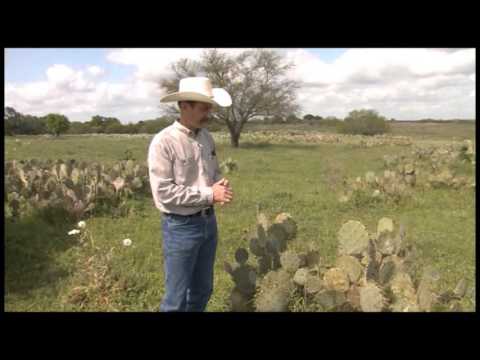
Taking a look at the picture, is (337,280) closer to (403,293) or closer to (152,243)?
(403,293)

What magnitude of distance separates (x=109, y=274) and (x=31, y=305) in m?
0.69

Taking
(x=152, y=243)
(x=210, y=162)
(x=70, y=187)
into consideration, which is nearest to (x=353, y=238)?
(x=210, y=162)

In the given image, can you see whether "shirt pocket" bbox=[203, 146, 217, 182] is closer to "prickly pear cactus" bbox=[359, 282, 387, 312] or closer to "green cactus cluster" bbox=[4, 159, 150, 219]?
"prickly pear cactus" bbox=[359, 282, 387, 312]

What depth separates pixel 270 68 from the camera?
31.8 meters

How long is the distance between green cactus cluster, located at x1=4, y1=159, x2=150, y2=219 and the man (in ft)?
13.2

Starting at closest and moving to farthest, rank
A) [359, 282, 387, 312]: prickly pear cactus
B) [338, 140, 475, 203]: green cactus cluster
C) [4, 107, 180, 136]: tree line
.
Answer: [359, 282, 387, 312]: prickly pear cactus → [338, 140, 475, 203]: green cactus cluster → [4, 107, 180, 136]: tree line

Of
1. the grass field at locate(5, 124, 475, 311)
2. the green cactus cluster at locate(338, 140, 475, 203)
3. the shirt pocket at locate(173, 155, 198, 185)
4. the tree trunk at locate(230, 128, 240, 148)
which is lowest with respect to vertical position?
the grass field at locate(5, 124, 475, 311)

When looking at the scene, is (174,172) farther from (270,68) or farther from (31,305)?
(270,68)

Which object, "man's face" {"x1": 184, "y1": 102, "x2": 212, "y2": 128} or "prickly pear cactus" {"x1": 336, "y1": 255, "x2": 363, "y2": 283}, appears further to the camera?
"prickly pear cactus" {"x1": 336, "y1": 255, "x2": 363, "y2": 283}

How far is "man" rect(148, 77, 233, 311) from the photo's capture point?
2.79m

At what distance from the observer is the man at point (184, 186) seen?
9.16 ft

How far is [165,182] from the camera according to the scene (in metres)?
2.78

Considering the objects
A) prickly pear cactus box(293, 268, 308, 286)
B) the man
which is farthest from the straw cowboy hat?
prickly pear cactus box(293, 268, 308, 286)

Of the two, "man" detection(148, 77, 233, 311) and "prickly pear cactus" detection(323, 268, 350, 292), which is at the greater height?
"man" detection(148, 77, 233, 311)
